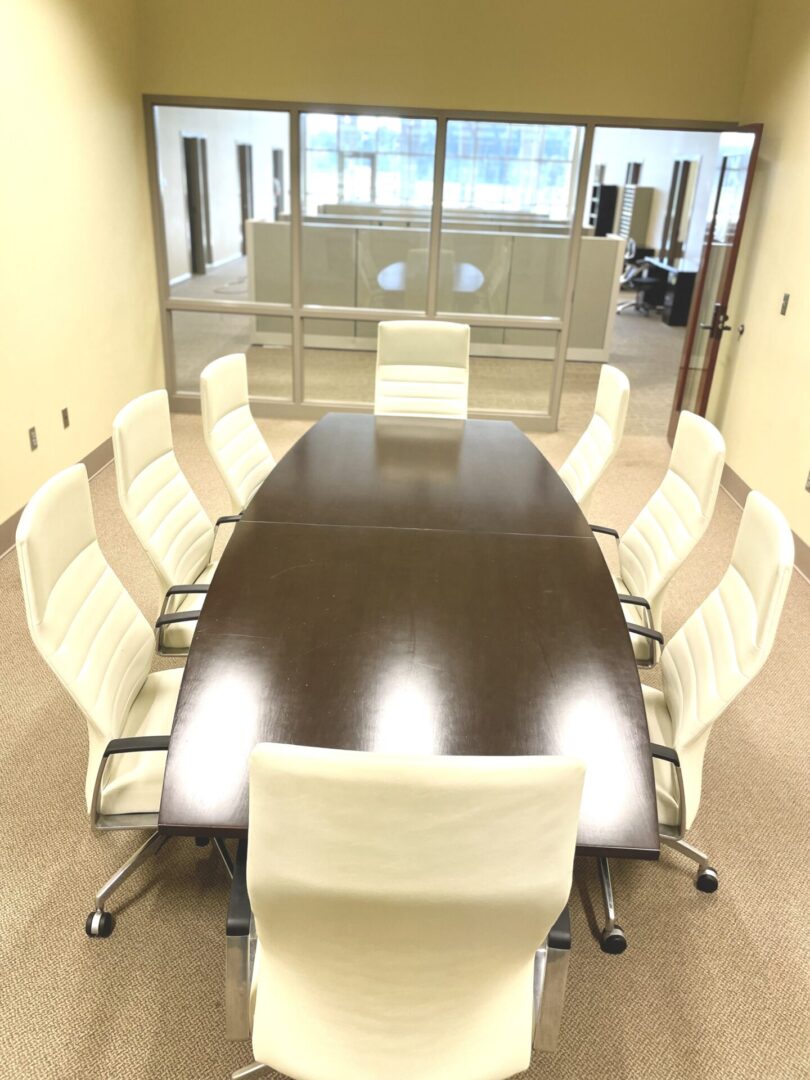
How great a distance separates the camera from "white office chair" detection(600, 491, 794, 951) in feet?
5.77

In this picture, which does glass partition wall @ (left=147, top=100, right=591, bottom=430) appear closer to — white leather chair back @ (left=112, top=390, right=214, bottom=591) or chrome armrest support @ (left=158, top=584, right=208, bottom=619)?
white leather chair back @ (left=112, top=390, right=214, bottom=591)

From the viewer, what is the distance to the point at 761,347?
481 centimetres

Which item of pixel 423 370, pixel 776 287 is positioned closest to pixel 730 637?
pixel 423 370

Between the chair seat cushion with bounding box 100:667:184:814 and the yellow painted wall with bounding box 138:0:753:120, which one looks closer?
the chair seat cushion with bounding box 100:667:184:814

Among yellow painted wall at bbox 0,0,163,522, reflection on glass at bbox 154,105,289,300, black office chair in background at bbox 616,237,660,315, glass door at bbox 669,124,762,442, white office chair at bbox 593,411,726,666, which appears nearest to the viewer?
white office chair at bbox 593,411,726,666

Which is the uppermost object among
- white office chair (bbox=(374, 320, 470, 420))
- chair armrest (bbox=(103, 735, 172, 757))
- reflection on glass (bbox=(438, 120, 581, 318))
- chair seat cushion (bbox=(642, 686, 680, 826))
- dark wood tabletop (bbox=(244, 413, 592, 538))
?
reflection on glass (bbox=(438, 120, 581, 318))

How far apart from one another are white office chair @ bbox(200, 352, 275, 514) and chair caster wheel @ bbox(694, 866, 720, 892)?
6.90 feet

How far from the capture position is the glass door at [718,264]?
193 inches

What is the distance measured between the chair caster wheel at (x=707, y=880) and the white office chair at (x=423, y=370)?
8.01ft

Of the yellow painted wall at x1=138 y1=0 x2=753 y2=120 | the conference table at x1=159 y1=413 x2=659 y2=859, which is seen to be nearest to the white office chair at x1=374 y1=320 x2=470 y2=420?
the conference table at x1=159 y1=413 x2=659 y2=859

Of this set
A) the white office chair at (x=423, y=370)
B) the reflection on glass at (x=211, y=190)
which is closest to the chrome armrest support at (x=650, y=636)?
the white office chair at (x=423, y=370)

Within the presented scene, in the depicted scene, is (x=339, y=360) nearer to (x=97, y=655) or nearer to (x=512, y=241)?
(x=512, y=241)

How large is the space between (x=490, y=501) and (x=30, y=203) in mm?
2919

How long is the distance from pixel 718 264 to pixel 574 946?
15.4 feet
